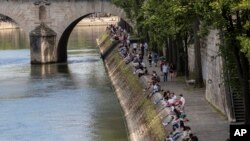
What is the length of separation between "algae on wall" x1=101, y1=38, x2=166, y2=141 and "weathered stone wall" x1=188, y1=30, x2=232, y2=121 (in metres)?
3.12

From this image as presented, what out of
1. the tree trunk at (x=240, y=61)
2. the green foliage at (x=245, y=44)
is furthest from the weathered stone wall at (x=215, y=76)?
the green foliage at (x=245, y=44)

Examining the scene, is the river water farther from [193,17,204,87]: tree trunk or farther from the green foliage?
the green foliage

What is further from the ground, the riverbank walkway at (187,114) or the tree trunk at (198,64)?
the tree trunk at (198,64)

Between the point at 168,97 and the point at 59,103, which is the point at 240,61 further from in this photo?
the point at 59,103

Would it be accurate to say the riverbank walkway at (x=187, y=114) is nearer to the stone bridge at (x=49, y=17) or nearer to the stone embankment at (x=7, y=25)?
the stone bridge at (x=49, y=17)

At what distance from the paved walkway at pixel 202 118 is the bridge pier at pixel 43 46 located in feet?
135

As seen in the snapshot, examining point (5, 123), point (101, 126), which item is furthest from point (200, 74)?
point (5, 123)

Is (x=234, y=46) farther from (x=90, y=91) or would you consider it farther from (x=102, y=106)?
(x=90, y=91)

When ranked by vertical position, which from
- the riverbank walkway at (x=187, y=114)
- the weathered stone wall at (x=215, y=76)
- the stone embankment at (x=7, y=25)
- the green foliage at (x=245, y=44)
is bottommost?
the riverbank walkway at (x=187, y=114)

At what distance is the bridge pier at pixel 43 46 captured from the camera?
7969 cm

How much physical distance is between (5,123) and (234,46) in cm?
2138

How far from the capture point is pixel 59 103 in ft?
159

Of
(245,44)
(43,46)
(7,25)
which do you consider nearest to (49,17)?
(43,46)

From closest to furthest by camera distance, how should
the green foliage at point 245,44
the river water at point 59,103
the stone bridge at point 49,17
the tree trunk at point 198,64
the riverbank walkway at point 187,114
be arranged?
1. the green foliage at point 245,44
2. the riverbank walkway at point 187,114
3. the river water at point 59,103
4. the tree trunk at point 198,64
5. the stone bridge at point 49,17
